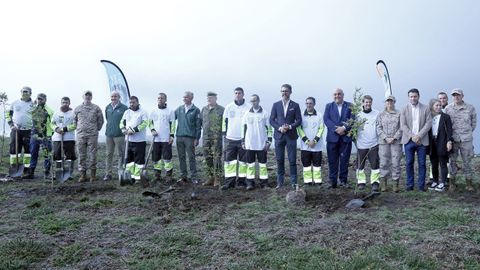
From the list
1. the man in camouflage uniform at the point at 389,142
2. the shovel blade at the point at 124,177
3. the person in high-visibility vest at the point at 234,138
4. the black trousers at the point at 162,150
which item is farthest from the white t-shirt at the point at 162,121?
the man in camouflage uniform at the point at 389,142

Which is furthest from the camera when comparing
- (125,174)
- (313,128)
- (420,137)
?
(125,174)

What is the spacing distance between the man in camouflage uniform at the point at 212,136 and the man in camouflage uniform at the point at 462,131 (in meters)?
5.30

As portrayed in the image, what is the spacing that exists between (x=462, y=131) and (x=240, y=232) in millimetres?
5906

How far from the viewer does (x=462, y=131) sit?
9656 millimetres

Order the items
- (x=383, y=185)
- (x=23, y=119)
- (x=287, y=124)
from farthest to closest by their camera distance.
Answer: (x=23, y=119) < (x=287, y=124) < (x=383, y=185)

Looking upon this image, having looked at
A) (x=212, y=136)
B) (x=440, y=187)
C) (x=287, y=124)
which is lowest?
(x=440, y=187)

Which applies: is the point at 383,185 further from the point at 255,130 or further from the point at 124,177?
the point at 124,177

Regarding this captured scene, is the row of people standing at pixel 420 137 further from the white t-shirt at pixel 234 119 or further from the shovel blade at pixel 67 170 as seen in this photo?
the shovel blade at pixel 67 170

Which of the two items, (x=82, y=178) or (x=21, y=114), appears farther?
(x=21, y=114)

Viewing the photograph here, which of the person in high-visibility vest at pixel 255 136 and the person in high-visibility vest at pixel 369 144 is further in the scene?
the person in high-visibility vest at pixel 255 136

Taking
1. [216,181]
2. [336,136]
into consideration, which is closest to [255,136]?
[216,181]

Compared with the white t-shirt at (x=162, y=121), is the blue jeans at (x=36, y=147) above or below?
below

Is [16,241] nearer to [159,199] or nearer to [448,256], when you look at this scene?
[159,199]

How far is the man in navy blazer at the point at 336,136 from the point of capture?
404 inches
